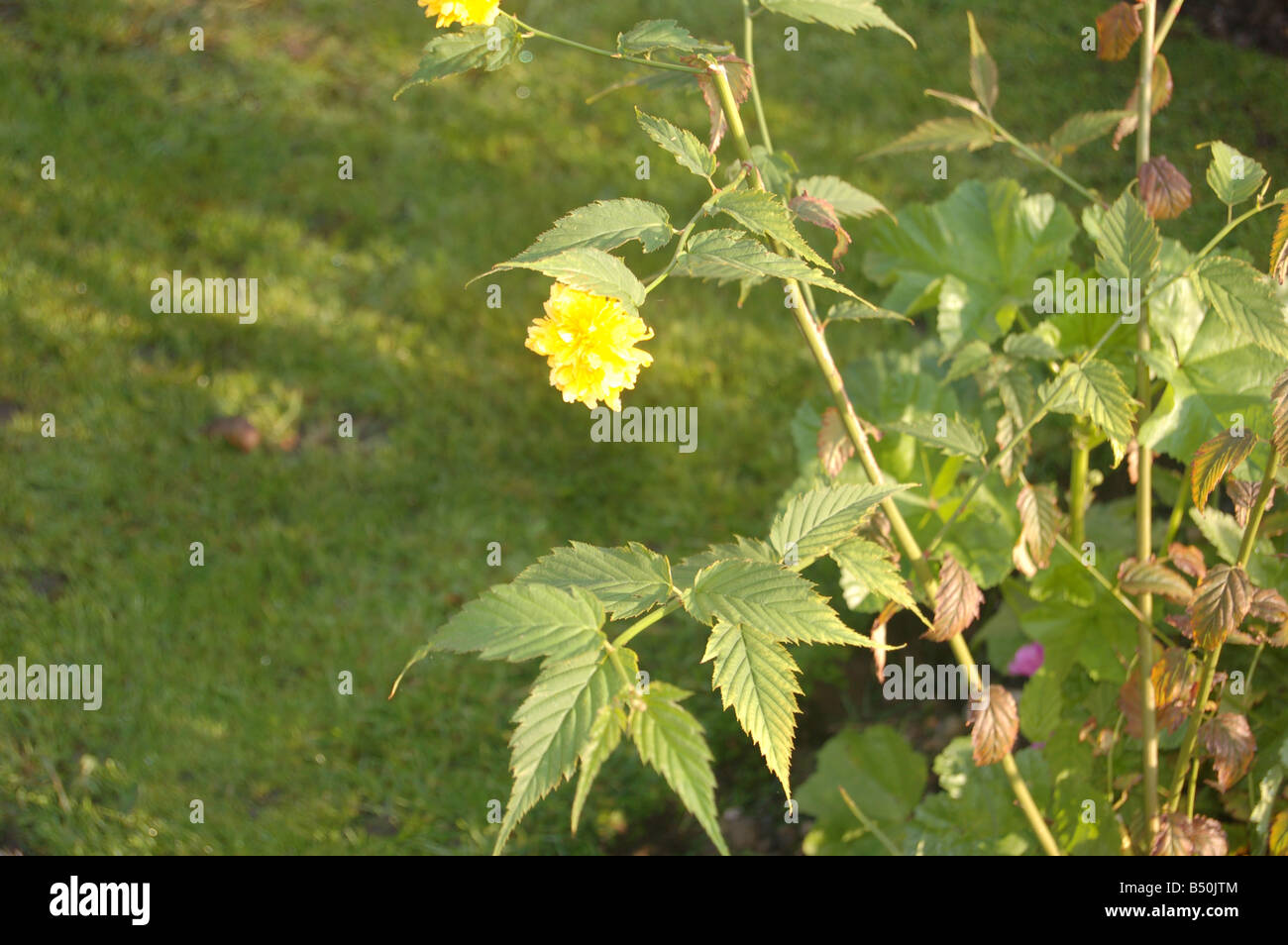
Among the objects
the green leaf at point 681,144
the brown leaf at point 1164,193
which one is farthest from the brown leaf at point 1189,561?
the green leaf at point 681,144

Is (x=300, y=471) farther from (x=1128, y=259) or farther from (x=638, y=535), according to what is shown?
(x=1128, y=259)

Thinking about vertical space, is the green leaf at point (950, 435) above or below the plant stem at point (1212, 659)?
above

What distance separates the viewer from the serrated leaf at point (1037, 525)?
1569 millimetres

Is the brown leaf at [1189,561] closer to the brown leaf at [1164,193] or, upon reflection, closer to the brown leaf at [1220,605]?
the brown leaf at [1220,605]

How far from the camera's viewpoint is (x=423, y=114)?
375cm

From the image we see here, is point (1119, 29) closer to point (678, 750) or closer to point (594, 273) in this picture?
point (594, 273)

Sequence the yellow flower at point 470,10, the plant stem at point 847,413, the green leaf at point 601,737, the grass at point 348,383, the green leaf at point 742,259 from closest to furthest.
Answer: the green leaf at point 601,737, the green leaf at point 742,259, the yellow flower at point 470,10, the plant stem at point 847,413, the grass at point 348,383

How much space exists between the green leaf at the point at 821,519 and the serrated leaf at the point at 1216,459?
39 cm

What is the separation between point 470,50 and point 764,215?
385 millimetres

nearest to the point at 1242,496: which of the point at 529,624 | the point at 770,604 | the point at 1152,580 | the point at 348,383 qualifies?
the point at 1152,580

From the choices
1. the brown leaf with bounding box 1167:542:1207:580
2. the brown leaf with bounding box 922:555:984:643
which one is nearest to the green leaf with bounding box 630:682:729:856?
the brown leaf with bounding box 922:555:984:643

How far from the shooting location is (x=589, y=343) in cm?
117

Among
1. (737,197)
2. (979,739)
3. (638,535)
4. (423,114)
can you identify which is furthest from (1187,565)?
(423,114)

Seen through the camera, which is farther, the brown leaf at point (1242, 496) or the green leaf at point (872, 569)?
the brown leaf at point (1242, 496)
